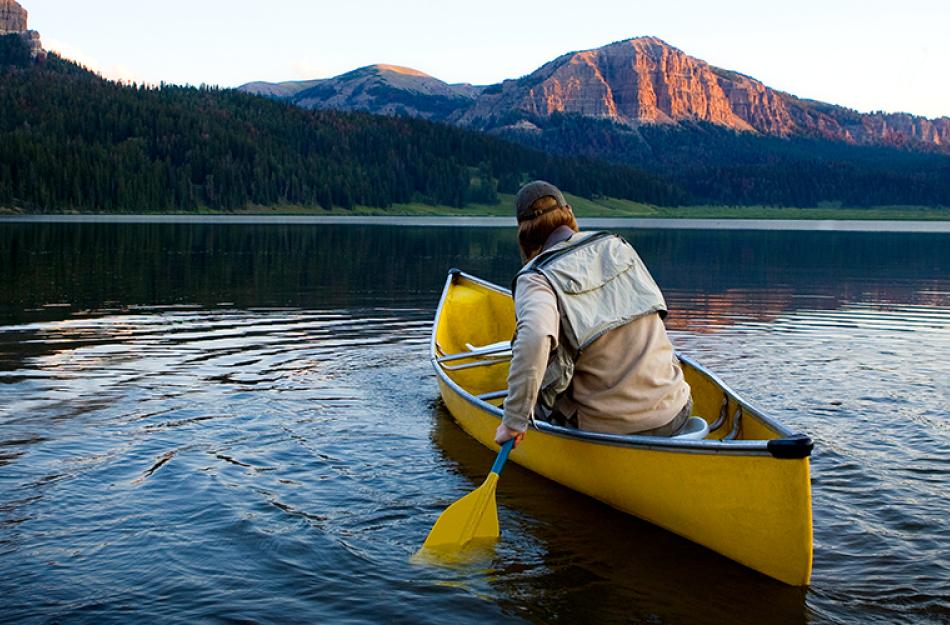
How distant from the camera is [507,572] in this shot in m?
8.27

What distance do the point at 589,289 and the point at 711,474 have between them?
1857mm

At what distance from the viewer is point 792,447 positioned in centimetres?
709

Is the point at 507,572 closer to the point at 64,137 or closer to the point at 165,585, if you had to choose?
the point at 165,585

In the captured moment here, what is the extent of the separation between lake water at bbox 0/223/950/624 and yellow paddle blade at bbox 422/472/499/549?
0.96 feet

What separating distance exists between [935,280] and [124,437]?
135ft

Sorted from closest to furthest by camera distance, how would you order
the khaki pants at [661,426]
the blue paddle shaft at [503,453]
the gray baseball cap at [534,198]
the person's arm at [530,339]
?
the person's arm at [530,339] → the blue paddle shaft at [503,453] → the gray baseball cap at [534,198] → the khaki pants at [661,426]

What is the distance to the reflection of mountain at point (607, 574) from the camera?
294 inches

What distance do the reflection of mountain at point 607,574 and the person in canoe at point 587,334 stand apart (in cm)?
110

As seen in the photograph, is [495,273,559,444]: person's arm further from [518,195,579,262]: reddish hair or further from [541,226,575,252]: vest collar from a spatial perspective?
[518,195,579,262]: reddish hair

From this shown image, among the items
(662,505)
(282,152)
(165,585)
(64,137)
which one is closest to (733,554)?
(662,505)

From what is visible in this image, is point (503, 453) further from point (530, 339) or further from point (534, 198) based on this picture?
point (534, 198)

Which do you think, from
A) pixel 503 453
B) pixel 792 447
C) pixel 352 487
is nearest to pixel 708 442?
pixel 792 447

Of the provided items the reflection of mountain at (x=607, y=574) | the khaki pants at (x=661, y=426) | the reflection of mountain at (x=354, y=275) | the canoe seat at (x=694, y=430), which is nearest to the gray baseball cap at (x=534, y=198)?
the khaki pants at (x=661, y=426)

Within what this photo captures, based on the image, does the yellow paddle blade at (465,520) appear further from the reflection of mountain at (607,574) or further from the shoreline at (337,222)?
the shoreline at (337,222)
